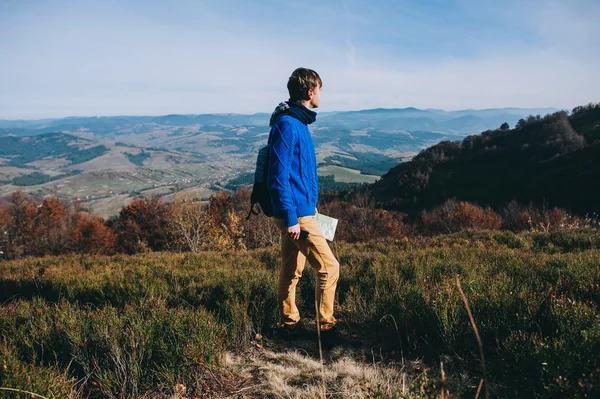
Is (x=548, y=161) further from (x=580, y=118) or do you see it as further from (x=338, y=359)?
(x=338, y=359)

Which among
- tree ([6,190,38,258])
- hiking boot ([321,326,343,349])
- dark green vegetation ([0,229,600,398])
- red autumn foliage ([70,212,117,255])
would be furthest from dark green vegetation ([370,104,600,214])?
tree ([6,190,38,258])

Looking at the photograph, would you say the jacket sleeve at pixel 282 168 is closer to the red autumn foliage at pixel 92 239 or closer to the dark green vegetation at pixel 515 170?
the dark green vegetation at pixel 515 170

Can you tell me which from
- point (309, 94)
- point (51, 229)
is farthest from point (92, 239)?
point (309, 94)

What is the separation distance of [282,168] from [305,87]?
77 cm

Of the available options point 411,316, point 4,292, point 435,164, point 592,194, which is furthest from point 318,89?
point 435,164

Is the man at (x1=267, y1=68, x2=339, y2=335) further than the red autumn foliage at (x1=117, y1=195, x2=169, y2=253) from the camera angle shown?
No

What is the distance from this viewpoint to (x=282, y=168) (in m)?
2.81

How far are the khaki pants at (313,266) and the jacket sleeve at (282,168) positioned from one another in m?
0.19

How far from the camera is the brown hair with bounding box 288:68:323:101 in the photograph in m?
2.95

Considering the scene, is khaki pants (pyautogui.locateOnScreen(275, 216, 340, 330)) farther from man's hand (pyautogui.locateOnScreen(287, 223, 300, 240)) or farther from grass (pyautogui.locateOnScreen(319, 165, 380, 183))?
grass (pyautogui.locateOnScreen(319, 165, 380, 183))

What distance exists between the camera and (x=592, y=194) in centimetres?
3366

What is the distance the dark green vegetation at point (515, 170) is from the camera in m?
37.7

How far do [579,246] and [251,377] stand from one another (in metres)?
6.97

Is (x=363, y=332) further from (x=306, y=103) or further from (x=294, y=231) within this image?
(x=306, y=103)
